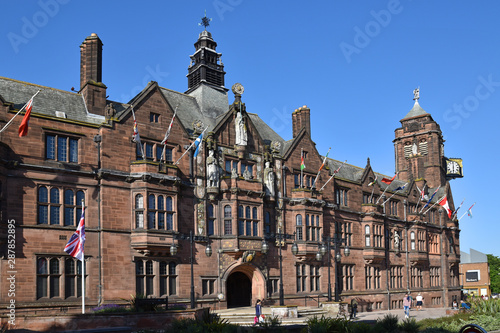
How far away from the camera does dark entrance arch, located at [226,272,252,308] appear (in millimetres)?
44750

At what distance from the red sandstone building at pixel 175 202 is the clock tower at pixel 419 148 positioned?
2072cm

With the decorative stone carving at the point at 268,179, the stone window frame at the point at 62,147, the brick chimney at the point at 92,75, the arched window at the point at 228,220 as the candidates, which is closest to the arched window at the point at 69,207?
the stone window frame at the point at 62,147

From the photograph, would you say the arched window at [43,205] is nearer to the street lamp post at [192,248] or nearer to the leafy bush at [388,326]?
the street lamp post at [192,248]

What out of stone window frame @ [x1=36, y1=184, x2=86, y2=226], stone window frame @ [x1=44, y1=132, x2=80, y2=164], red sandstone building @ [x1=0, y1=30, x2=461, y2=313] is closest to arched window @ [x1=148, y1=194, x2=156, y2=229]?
red sandstone building @ [x1=0, y1=30, x2=461, y2=313]

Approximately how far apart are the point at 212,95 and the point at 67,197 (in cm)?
1890

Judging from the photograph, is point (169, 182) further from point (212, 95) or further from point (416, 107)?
point (416, 107)

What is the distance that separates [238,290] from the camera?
148ft

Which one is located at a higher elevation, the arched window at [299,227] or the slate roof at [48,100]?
the slate roof at [48,100]

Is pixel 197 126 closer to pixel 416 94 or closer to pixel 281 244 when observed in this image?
pixel 281 244

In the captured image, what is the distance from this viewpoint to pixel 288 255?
46.1m

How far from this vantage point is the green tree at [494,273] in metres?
125

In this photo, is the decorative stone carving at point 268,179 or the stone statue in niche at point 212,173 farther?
the decorative stone carving at point 268,179

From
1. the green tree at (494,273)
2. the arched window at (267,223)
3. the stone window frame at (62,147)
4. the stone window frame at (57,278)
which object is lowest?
the green tree at (494,273)

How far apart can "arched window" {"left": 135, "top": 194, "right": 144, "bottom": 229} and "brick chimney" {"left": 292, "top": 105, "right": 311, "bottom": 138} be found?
1959cm
